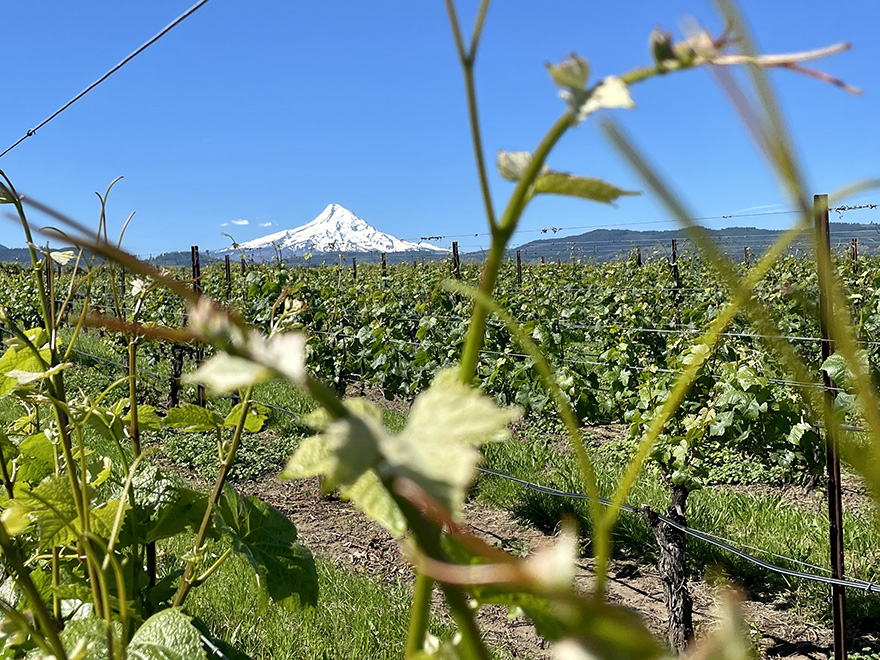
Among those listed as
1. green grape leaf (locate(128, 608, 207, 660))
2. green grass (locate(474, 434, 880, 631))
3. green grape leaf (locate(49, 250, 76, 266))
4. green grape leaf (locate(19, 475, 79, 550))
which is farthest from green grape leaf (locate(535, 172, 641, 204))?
green grass (locate(474, 434, 880, 631))

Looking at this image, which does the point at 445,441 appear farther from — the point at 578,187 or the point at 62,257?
the point at 62,257

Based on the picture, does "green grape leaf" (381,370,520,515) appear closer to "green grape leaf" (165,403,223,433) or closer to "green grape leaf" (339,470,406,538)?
"green grape leaf" (339,470,406,538)

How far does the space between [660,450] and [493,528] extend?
1474 millimetres

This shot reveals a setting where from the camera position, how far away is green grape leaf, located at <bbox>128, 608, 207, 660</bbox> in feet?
1.94

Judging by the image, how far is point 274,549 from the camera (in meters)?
1.00

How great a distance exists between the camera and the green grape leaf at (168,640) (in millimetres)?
593

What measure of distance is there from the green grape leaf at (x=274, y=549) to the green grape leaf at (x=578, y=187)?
828 mm

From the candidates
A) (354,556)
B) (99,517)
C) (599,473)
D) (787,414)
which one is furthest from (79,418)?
(599,473)

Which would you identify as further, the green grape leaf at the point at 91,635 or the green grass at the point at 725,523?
the green grass at the point at 725,523

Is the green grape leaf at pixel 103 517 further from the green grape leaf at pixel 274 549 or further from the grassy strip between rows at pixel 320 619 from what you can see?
the grassy strip between rows at pixel 320 619

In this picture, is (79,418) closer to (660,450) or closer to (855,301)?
(660,450)

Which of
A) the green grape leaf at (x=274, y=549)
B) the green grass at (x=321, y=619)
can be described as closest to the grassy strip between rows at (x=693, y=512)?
the green grass at (x=321, y=619)

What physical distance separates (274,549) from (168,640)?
398 millimetres

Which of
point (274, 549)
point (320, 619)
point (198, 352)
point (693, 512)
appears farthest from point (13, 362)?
point (198, 352)
